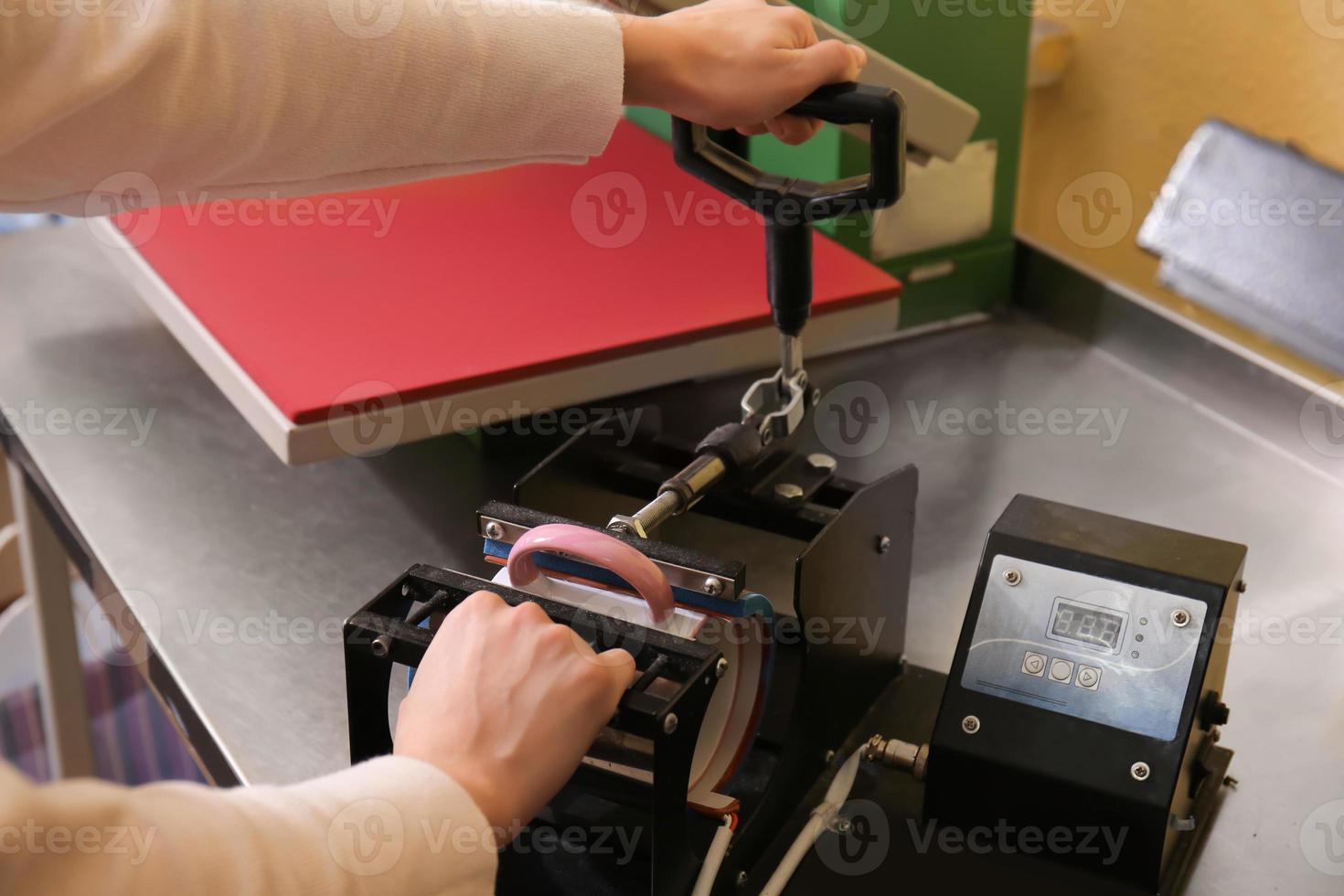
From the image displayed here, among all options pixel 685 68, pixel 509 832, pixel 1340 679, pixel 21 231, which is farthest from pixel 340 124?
pixel 21 231

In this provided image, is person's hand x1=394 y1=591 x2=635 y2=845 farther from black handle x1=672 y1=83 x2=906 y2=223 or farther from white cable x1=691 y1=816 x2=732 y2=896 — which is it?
black handle x1=672 y1=83 x2=906 y2=223

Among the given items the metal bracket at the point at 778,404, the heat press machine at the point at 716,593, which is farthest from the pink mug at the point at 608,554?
the metal bracket at the point at 778,404

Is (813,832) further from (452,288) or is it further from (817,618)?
(452,288)

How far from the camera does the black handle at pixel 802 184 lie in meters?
0.76

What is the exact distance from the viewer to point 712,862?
67cm

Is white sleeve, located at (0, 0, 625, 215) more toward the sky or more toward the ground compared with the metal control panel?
more toward the sky

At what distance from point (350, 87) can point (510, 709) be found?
404mm

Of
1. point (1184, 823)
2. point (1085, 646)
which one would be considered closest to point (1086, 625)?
point (1085, 646)

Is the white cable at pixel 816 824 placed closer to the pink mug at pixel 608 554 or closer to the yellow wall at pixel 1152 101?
the pink mug at pixel 608 554

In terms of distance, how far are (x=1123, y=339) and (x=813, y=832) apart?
74 centimetres

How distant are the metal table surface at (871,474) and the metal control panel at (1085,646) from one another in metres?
0.14

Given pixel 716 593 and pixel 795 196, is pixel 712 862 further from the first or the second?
pixel 795 196

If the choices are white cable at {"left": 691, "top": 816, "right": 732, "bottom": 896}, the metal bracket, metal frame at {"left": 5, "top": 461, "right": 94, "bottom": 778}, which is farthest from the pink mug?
metal frame at {"left": 5, "top": 461, "right": 94, "bottom": 778}

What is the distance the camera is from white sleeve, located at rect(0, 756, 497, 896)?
0.50 m
